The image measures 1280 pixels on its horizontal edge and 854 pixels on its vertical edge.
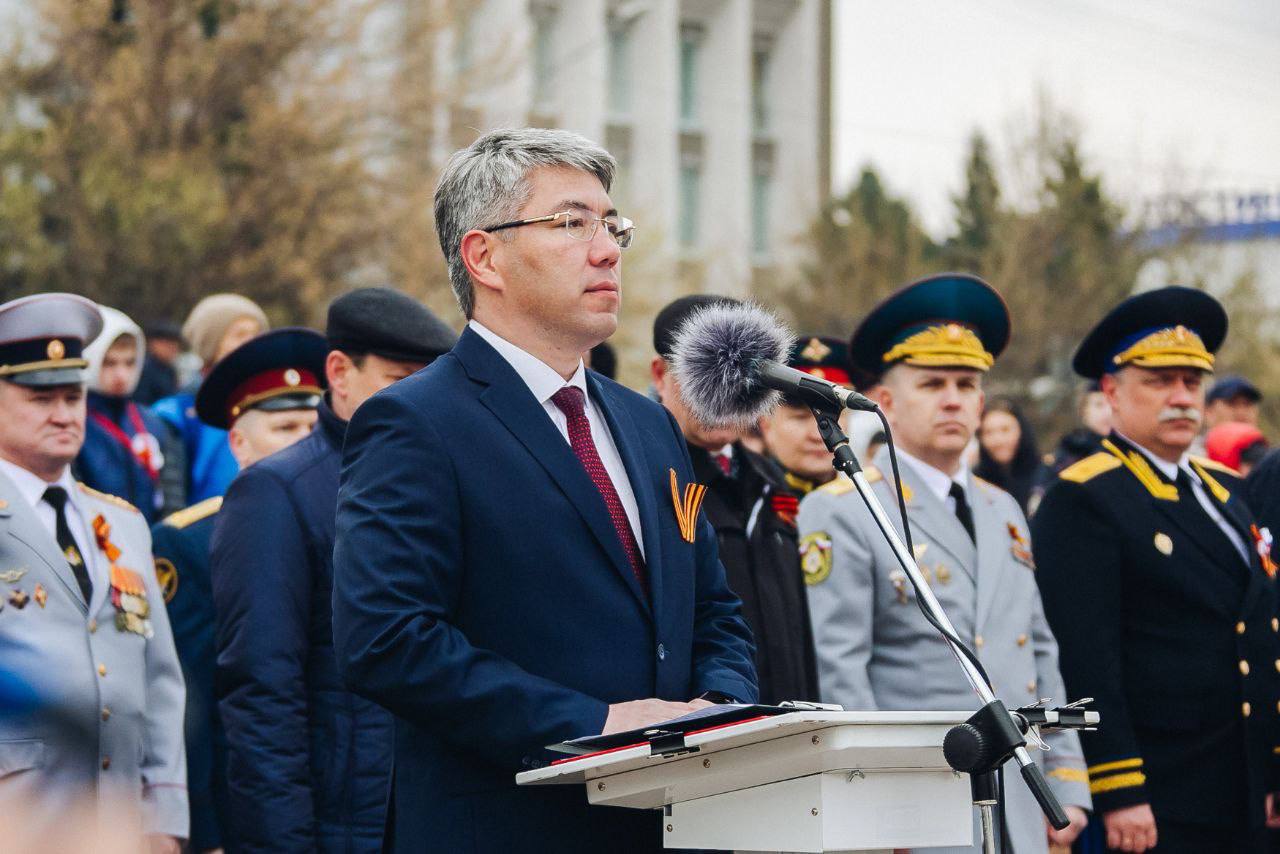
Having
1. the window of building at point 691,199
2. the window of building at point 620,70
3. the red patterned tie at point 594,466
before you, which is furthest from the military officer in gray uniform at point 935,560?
the window of building at point 691,199

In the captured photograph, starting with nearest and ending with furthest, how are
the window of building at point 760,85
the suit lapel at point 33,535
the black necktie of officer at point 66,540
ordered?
the suit lapel at point 33,535 < the black necktie of officer at point 66,540 < the window of building at point 760,85

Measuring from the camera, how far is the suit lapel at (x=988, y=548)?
5.11m

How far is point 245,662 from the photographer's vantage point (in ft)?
14.6

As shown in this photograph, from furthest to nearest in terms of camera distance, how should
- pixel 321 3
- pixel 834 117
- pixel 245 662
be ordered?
pixel 834 117 < pixel 321 3 < pixel 245 662

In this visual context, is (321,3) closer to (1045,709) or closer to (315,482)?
(315,482)

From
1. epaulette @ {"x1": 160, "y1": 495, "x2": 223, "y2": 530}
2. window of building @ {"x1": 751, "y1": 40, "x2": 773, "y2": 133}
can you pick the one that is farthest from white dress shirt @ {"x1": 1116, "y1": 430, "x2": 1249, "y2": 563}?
window of building @ {"x1": 751, "y1": 40, "x2": 773, "y2": 133}

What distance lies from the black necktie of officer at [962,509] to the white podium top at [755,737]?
7.70 ft

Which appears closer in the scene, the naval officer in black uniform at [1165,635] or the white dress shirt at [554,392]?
the white dress shirt at [554,392]

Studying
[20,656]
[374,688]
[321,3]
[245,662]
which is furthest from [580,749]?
[321,3]

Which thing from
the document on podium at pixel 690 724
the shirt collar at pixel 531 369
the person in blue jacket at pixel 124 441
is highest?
the person in blue jacket at pixel 124 441

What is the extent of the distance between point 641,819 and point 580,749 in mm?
424

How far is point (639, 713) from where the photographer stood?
9.99 feet

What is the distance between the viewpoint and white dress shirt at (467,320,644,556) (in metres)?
3.38

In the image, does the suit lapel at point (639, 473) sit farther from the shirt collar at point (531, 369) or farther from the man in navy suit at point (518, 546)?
the shirt collar at point (531, 369)
